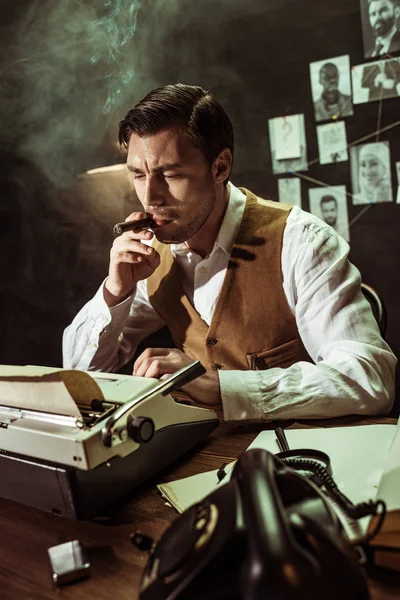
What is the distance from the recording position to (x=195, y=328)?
6.84ft

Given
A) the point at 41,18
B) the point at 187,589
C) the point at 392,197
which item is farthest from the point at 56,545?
the point at 41,18

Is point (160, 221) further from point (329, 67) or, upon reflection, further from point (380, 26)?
point (380, 26)

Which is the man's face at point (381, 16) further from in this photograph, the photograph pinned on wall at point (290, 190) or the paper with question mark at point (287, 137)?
the photograph pinned on wall at point (290, 190)

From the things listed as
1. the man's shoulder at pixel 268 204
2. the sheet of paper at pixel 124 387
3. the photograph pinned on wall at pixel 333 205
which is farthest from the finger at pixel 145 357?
the photograph pinned on wall at pixel 333 205

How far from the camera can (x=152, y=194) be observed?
187cm

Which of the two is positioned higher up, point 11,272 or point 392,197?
point 392,197

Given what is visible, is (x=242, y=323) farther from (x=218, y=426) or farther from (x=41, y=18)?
(x=41, y=18)

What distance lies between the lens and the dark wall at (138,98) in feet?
7.21

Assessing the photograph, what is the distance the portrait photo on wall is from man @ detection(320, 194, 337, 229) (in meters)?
0.60

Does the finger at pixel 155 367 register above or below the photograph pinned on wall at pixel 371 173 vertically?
below

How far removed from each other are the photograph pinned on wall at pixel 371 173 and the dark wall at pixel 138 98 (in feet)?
0.13

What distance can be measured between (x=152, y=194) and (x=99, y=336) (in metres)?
0.62

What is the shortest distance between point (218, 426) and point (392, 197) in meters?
1.36

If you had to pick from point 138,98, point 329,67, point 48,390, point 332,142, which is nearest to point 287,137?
point 332,142
